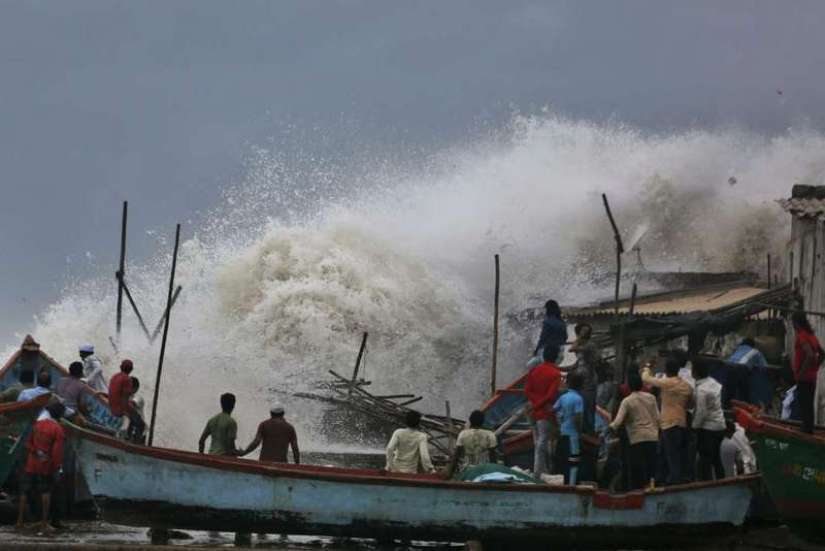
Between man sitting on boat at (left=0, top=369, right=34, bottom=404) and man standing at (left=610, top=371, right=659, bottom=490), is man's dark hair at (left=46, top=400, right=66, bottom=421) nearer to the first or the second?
man sitting on boat at (left=0, top=369, right=34, bottom=404)

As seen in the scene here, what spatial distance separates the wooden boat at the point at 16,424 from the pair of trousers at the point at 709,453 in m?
6.52

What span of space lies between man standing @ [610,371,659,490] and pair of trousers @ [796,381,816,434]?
1387 mm

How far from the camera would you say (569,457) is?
14289mm

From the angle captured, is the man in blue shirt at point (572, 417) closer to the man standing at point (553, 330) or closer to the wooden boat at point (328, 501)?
the wooden boat at point (328, 501)

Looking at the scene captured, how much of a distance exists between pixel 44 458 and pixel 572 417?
507 centimetres

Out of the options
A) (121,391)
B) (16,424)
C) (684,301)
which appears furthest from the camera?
(684,301)

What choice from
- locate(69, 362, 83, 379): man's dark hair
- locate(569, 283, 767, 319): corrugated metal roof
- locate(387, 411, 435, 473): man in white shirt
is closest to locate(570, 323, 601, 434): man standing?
locate(387, 411, 435, 473): man in white shirt

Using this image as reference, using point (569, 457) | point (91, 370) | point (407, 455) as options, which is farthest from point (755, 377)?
Result: point (91, 370)

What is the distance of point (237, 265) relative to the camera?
125ft

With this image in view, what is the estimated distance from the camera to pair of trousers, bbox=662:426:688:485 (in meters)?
14.3

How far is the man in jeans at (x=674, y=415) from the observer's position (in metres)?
14.1

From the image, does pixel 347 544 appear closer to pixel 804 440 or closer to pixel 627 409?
pixel 627 409

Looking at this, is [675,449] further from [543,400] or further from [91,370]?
[91,370]

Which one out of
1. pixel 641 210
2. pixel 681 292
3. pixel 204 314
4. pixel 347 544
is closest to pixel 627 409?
pixel 347 544
